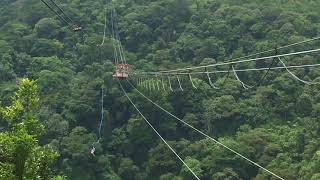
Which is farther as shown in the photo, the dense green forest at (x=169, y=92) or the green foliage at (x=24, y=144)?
the dense green forest at (x=169, y=92)

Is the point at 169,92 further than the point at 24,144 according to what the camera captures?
Yes

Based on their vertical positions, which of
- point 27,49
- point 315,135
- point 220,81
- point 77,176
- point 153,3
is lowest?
point 77,176

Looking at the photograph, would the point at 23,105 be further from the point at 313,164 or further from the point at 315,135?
the point at 315,135

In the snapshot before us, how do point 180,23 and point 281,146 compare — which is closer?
point 281,146

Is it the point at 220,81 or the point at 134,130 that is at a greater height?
the point at 220,81

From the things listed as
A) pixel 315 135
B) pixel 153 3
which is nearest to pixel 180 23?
pixel 153 3

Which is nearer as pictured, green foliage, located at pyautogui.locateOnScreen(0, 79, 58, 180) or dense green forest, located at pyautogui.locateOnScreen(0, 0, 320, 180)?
green foliage, located at pyautogui.locateOnScreen(0, 79, 58, 180)

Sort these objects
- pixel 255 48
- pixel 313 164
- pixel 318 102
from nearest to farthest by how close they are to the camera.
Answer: pixel 313 164, pixel 318 102, pixel 255 48

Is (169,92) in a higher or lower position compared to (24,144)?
lower
